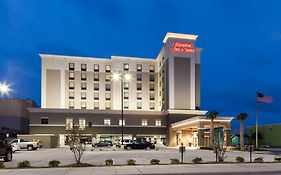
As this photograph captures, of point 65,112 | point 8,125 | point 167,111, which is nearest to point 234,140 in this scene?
point 167,111

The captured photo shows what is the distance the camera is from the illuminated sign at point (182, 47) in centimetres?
9056

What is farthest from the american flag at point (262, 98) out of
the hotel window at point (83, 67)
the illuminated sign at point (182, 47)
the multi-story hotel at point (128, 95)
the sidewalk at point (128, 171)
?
the hotel window at point (83, 67)

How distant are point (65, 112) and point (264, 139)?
167 feet

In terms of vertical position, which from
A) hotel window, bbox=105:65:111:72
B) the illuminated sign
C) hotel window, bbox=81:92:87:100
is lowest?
hotel window, bbox=81:92:87:100

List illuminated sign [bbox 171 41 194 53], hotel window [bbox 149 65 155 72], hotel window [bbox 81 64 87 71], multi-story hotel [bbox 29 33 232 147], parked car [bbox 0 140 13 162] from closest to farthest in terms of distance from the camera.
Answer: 1. parked car [bbox 0 140 13 162]
2. multi-story hotel [bbox 29 33 232 147]
3. illuminated sign [bbox 171 41 194 53]
4. hotel window [bbox 81 64 87 71]
5. hotel window [bbox 149 65 155 72]

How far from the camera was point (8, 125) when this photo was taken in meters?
102

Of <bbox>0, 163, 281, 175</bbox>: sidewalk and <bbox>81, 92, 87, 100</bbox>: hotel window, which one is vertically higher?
<bbox>81, 92, 87, 100</bbox>: hotel window

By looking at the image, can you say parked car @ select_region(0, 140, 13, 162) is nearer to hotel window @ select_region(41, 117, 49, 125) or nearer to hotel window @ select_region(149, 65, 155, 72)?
hotel window @ select_region(41, 117, 49, 125)

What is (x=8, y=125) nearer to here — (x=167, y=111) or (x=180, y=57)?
(x=167, y=111)

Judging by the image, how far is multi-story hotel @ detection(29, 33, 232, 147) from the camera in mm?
87125

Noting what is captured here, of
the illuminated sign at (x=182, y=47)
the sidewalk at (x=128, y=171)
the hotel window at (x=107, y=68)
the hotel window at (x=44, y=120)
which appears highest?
the illuminated sign at (x=182, y=47)

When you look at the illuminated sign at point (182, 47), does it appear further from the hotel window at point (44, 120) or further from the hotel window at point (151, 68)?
the hotel window at point (44, 120)

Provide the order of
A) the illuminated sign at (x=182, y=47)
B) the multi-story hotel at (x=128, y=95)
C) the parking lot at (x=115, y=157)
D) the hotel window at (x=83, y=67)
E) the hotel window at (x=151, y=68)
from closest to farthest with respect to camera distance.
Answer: the parking lot at (x=115, y=157) < the multi-story hotel at (x=128, y=95) < the illuminated sign at (x=182, y=47) < the hotel window at (x=83, y=67) < the hotel window at (x=151, y=68)

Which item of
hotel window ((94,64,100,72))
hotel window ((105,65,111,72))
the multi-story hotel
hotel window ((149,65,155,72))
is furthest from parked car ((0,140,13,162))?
hotel window ((149,65,155,72))
